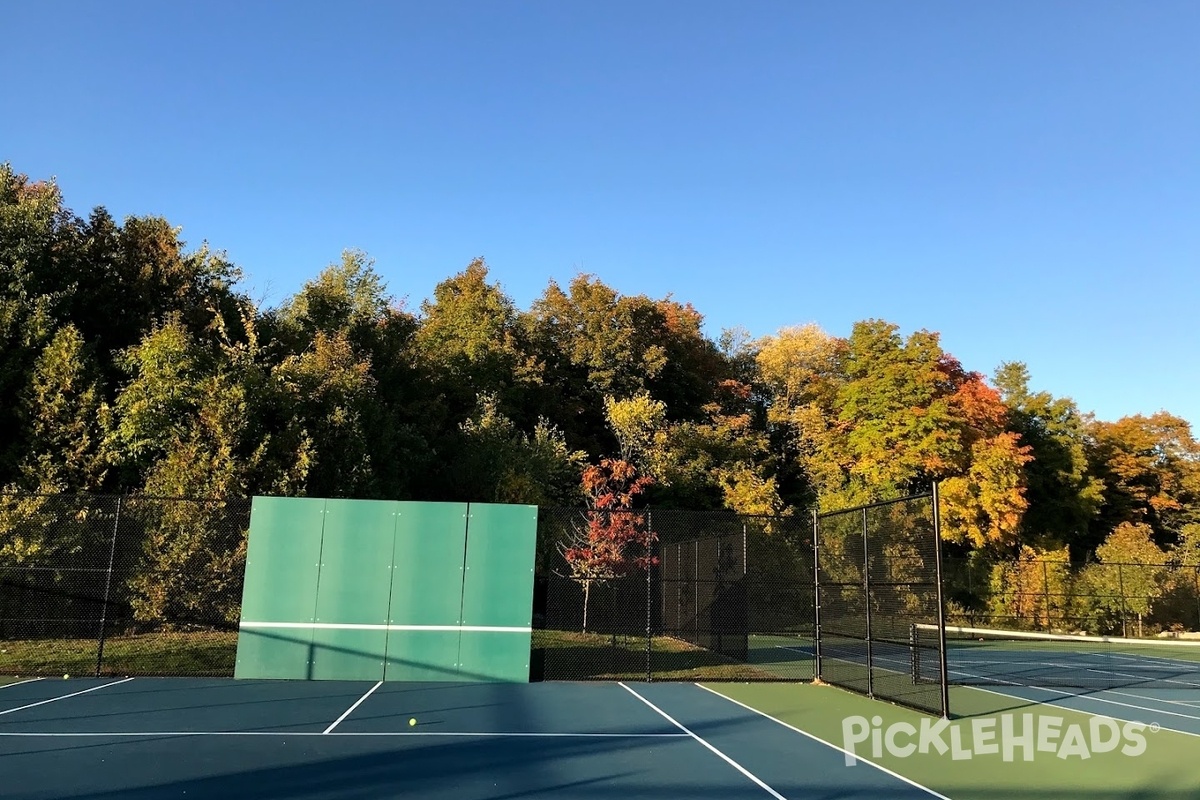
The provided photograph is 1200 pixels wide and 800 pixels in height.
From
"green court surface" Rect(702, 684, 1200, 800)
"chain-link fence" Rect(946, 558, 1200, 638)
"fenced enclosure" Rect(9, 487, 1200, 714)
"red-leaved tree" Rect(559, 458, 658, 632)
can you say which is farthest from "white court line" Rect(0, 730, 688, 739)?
"chain-link fence" Rect(946, 558, 1200, 638)

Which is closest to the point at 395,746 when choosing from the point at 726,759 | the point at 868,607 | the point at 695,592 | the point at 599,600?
the point at 726,759

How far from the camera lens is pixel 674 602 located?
636 inches

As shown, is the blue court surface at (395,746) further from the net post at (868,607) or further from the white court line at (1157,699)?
the white court line at (1157,699)

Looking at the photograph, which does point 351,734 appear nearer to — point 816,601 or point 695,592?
point 816,601

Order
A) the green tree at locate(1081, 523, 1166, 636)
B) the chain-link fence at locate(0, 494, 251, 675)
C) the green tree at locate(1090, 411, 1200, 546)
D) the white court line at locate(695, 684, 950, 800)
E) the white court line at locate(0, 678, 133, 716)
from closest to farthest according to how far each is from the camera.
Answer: the white court line at locate(695, 684, 950, 800)
the white court line at locate(0, 678, 133, 716)
the chain-link fence at locate(0, 494, 251, 675)
the green tree at locate(1081, 523, 1166, 636)
the green tree at locate(1090, 411, 1200, 546)

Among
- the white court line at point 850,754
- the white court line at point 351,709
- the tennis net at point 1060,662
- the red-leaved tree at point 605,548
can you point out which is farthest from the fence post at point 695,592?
the white court line at point 351,709

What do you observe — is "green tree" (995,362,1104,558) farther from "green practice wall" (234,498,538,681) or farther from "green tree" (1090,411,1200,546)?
"green practice wall" (234,498,538,681)

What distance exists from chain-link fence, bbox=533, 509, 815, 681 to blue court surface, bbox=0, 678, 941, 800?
2579 mm

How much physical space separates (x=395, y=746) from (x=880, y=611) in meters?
7.39

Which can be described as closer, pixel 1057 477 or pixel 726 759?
pixel 726 759

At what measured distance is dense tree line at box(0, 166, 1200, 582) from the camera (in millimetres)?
16078

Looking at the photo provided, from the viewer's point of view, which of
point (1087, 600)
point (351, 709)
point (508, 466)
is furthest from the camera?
point (1087, 600)

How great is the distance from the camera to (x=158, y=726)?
7.97 m

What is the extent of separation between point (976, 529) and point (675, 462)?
38.8ft
